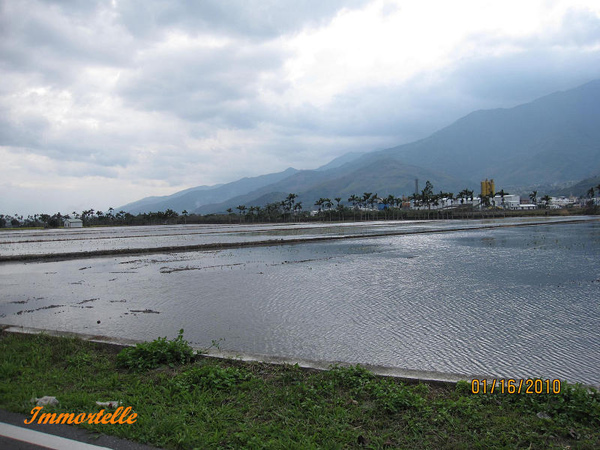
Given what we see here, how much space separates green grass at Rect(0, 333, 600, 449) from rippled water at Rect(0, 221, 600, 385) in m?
1.33

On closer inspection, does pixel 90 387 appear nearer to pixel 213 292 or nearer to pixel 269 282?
pixel 213 292

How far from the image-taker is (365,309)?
8.70 m

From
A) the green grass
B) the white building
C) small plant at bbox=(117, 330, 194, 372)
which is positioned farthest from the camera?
the white building

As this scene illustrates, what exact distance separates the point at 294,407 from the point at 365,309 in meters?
5.11

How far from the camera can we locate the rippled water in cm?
589

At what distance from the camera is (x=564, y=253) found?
59.0 feet

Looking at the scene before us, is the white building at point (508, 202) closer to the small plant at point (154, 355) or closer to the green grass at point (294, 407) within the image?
the green grass at point (294, 407)

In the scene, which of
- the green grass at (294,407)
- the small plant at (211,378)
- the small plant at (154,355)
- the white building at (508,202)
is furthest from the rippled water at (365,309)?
the white building at (508,202)

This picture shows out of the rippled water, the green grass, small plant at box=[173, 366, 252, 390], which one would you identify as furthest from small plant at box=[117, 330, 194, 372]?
the rippled water

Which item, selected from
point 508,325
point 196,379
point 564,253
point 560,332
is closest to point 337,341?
point 196,379

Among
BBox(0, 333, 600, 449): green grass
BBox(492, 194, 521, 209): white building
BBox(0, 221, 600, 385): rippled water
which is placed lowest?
BBox(492, 194, 521, 209): white building

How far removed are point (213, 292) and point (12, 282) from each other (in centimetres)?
897

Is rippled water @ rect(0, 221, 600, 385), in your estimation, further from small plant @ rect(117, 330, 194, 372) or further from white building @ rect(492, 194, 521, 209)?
white building @ rect(492, 194, 521, 209)

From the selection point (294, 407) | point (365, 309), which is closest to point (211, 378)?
point (294, 407)
